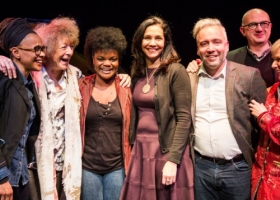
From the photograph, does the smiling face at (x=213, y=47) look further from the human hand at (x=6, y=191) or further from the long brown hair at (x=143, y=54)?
the human hand at (x=6, y=191)

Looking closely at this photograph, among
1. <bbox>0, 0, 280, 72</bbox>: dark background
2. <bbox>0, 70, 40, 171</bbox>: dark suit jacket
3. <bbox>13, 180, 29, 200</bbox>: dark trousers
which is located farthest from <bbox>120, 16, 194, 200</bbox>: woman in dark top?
<bbox>0, 0, 280, 72</bbox>: dark background

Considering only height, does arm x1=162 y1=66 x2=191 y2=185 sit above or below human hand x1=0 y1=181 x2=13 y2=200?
above

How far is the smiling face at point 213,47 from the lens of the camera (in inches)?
111

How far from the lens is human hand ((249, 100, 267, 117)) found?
2.72 metres

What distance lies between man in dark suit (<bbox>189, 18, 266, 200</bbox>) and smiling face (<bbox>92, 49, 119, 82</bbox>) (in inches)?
24.3

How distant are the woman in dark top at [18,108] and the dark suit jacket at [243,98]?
4.23 feet

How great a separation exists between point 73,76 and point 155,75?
2.09 feet

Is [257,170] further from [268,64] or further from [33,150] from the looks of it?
[33,150]

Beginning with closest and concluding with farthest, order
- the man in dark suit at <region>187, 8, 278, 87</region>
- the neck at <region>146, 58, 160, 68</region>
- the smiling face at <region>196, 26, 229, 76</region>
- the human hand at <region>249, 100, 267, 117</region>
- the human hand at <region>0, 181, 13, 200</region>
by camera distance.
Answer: the human hand at <region>0, 181, 13, 200</region> < the human hand at <region>249, 100, 267, 117</region> < the smiling face at <region>196, 26, 229, 76</region> < the neck at <region>146, 58, 160, 68</region> < the man in dark suit at <region>187, 8, 278, 87</region>

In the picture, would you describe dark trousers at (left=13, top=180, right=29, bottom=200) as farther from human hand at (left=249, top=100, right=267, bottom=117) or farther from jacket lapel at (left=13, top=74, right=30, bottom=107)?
human hand at (left=249, top=100, right=267, bottom=117)

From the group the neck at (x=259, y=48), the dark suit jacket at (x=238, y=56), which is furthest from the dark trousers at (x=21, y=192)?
the neck at (x=259, y=48)

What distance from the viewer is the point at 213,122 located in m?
2.81

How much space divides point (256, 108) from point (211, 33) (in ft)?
1.96

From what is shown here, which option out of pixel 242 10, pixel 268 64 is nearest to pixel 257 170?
pixel 268 64
